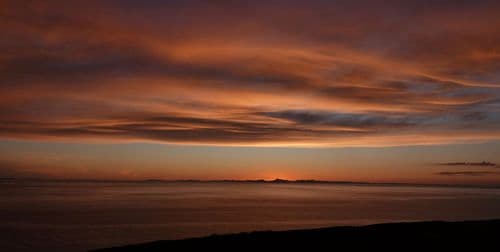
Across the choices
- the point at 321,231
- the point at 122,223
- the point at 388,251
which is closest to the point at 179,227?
the point at 122,223

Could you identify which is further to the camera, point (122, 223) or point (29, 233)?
point (122, 223)

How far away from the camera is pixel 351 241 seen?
16312mm

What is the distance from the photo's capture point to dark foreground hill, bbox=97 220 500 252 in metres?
15.4

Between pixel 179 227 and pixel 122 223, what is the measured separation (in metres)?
6.55

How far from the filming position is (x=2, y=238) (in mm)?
37469

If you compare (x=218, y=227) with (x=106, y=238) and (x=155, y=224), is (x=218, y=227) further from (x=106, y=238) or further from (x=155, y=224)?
(x=106, y=238)

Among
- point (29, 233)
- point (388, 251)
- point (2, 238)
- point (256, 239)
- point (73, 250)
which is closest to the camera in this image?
point (388, 251)

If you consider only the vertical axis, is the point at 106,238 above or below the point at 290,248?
below

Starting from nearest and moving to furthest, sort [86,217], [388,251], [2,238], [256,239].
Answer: [388,251], [256,239], [2,238], [86,217]

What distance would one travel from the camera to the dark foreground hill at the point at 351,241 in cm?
1535

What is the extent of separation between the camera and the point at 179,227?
48.0 m

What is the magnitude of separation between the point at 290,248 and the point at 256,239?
190 cm

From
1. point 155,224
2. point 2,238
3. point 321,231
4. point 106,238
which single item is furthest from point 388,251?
point 155,224

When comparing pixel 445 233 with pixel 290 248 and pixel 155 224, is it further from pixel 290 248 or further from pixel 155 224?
pixel 155 224
